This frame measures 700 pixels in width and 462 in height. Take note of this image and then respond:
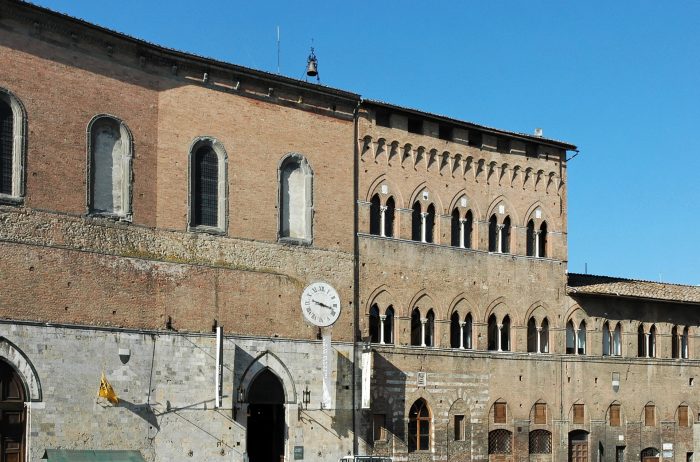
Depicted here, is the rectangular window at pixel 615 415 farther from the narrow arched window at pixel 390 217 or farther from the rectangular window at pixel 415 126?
the rectangular window at pixel 415 126

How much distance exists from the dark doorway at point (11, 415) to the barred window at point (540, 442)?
18.4 m

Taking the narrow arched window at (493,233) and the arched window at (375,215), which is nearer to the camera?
the arched window at (375,215)

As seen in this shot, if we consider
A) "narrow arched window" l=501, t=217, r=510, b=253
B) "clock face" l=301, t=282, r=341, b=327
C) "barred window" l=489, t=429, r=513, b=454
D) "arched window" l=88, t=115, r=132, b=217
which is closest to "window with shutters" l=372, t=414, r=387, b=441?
"clock face" l=301, t=282, r=341, b=327

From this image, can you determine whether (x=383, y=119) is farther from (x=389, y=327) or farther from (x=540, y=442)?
(x=540, y=442)

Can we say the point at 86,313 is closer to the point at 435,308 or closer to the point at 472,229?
the point at 435,308

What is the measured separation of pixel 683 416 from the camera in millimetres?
42625

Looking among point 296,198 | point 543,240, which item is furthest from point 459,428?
point 296,198

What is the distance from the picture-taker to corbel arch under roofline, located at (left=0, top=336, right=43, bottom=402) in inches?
1050

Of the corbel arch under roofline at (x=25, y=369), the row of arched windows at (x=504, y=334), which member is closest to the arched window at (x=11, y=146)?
the corbel arch under roofline at (x=25, y=369)

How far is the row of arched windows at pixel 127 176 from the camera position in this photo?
27.5 m

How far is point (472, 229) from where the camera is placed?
37.8m

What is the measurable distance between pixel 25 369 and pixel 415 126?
15.7m

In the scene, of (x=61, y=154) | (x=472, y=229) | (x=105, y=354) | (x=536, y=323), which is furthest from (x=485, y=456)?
(x=61, y=154)

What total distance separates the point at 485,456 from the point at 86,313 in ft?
49.9
